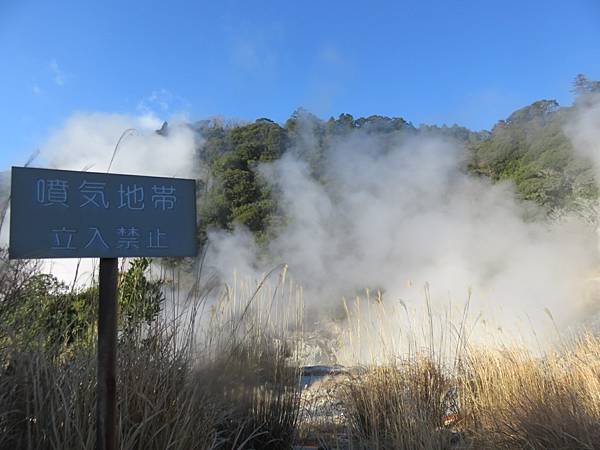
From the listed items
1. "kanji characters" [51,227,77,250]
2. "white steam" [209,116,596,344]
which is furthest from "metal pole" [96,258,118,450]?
"white steam" [209,116,596,344]

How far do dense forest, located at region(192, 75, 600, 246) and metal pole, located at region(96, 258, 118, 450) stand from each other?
7.66 m

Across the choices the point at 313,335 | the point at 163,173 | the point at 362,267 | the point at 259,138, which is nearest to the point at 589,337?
the point at 313,335

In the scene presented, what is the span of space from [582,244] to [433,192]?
241 centimetres

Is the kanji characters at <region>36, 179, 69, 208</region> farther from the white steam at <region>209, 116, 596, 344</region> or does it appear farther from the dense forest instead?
the dense forest

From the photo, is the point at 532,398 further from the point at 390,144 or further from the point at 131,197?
the point at 390,144

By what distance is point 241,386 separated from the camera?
99.3 inches

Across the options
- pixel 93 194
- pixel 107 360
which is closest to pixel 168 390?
pixel 107 360

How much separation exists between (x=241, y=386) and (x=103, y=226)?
128cm

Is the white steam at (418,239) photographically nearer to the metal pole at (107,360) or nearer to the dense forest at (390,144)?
the dense forest at (390,144)

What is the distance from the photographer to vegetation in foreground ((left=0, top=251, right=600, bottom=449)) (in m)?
1.85

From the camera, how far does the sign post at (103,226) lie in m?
1.48

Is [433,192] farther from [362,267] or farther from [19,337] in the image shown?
[19,337]

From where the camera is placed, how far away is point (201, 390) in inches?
84.4

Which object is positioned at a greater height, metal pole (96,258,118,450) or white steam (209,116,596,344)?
white steam (209,116,596,344)
